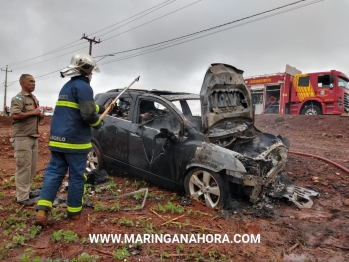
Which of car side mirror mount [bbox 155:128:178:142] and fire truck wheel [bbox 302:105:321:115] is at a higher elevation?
fire truck wheel [bbox 302:105:321:115]

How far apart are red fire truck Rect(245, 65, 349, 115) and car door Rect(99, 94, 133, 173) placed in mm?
12096

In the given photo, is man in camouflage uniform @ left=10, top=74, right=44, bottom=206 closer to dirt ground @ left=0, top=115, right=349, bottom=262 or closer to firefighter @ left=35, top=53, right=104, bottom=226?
dirt ground @ left=0, top=115, right=349, bottom=262

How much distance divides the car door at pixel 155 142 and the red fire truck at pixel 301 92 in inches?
472

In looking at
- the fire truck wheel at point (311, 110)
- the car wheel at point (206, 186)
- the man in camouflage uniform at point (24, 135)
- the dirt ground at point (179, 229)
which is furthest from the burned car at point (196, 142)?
the fire truck wheel at point (311, 110)

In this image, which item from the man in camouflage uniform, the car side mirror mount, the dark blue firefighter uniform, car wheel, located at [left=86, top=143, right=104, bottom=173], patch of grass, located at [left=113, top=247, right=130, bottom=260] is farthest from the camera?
car wheel, located at [left=86, top=143, right=104, bottom=173]

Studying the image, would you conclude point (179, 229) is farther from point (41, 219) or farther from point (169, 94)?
point (169, 94)

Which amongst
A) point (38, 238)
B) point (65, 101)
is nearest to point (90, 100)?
point (65, 101)

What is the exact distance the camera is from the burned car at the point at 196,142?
3.67 m

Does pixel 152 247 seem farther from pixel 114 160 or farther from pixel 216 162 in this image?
pixel 114 160

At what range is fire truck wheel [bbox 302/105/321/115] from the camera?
14031 millimetres

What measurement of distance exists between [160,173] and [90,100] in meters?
1.65

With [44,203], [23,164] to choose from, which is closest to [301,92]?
[23,164]

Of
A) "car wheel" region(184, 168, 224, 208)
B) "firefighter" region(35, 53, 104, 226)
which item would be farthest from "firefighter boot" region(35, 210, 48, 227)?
"car wheel" region(184, 168, 224, 208)

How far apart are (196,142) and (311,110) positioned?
41.0 ft
